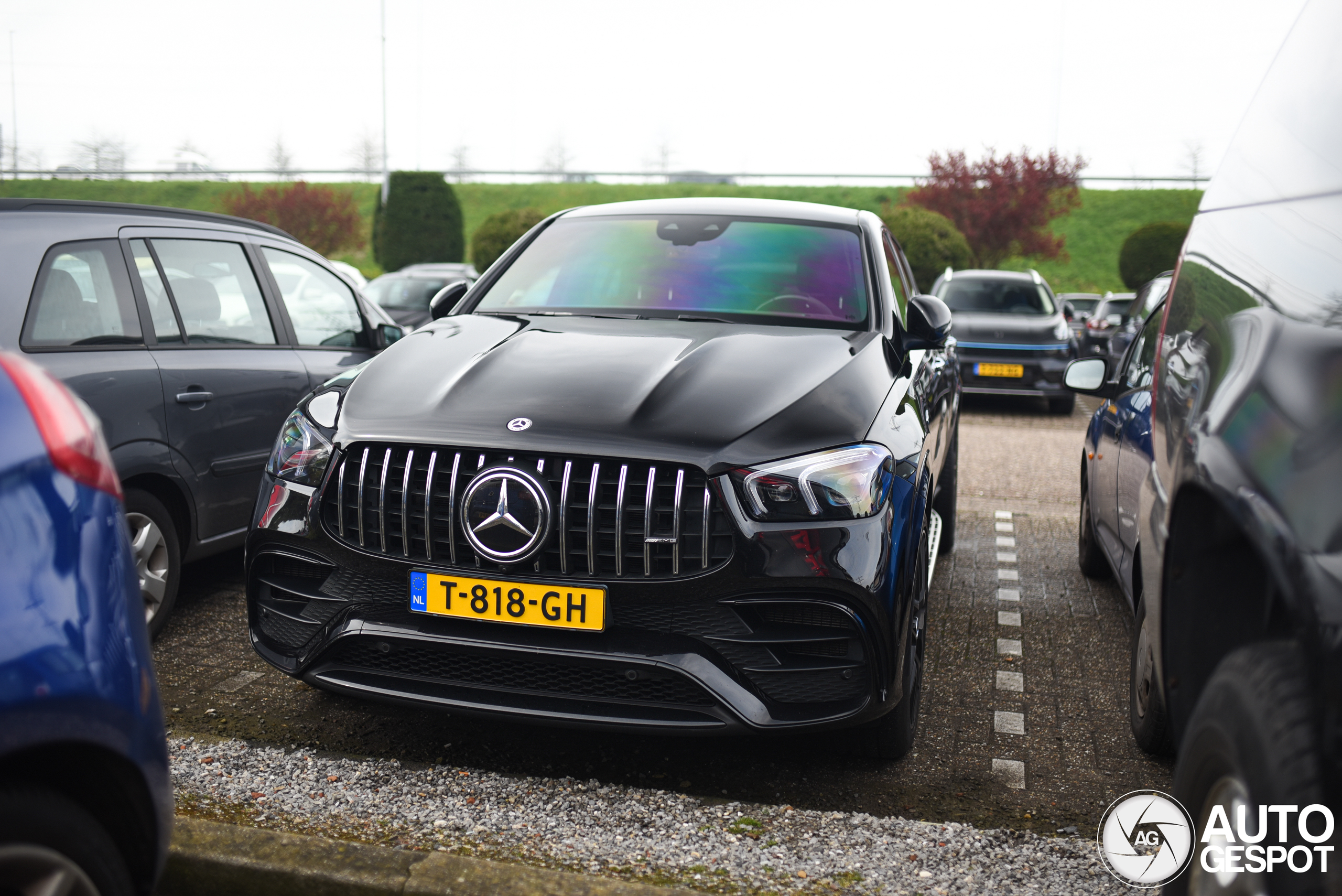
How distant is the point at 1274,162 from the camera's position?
80.1 inches

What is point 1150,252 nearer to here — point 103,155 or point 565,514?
point 103,155

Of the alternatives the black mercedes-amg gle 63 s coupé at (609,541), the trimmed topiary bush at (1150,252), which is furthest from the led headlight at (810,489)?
the trimmed topiary bush at (1150,252)

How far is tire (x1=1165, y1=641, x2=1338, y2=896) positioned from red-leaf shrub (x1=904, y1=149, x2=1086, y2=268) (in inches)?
1367

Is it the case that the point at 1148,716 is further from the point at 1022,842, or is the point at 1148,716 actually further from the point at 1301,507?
the point at 1301,507

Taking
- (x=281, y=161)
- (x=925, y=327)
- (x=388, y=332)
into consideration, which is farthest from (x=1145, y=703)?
(x=281, y=161)

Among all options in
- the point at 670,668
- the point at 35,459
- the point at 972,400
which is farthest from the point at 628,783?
the point at 972,400

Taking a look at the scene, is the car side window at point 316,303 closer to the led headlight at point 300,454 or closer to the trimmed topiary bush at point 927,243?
the led headlight at point 300,454

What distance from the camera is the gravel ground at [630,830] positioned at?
2514mm

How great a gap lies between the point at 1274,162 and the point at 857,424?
122 centimetres

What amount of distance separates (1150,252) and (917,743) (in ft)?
122

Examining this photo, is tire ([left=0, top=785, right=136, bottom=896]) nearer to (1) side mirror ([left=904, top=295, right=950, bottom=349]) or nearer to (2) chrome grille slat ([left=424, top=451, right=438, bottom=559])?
(2) chrome grille slat ([left=424, top=451, right=438, bottom=559])

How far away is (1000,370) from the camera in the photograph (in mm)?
12648

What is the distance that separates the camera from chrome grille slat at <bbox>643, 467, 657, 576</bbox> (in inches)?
108

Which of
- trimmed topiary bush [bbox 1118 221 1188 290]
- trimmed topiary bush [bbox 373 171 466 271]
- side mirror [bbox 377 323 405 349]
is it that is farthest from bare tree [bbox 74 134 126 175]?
trimmed topiary bush [bbox 1118 221 1188 290]
